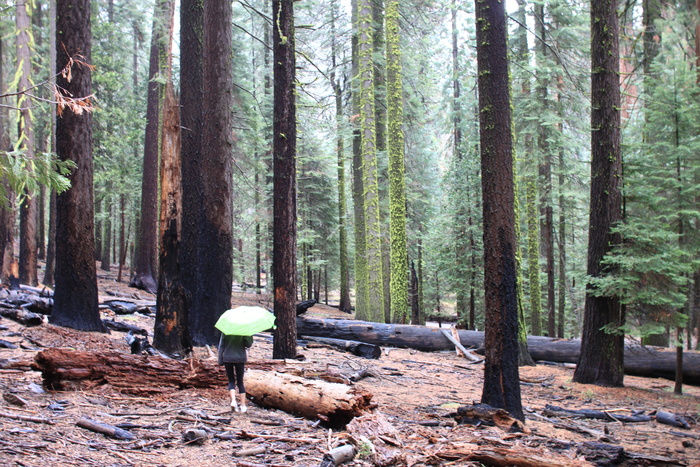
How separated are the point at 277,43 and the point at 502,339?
267 inches

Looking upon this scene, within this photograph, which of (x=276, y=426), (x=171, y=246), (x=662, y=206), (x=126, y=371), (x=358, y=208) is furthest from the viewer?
(x=358, y=208)

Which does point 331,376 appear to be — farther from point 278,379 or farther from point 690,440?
point 690,440

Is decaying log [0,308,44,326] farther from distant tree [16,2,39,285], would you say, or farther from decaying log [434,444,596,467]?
decaying log [434,444,596,467]

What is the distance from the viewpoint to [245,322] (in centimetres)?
650

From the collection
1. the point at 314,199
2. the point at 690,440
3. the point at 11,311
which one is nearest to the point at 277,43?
the point at 11,311

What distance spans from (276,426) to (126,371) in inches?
97.0

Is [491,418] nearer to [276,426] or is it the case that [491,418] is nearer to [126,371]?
[276,426]

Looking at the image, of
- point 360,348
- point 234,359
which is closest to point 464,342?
point 360,348

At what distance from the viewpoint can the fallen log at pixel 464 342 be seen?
12469mm

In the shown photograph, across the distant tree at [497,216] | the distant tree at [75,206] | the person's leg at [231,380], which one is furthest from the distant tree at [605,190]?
the distant tree at [75,206]

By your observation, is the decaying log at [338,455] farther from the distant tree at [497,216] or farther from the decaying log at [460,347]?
the decaying log at [460,347]

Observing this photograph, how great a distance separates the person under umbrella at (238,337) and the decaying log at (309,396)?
1.26 feet

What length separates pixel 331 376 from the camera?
281 inches

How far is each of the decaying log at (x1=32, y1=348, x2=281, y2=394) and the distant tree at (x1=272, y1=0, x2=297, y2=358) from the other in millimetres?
1660
